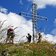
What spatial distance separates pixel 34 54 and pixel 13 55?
77 centimetres

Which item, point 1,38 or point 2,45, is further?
point 2,45

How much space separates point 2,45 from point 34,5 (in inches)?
1684

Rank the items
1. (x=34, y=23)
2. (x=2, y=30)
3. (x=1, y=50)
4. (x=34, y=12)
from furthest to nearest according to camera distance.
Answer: (x=34, y=12) → (x=34, y=23) → (x=1, y=50) → (x=2, y=30)

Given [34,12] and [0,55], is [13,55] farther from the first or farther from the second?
[34,12]

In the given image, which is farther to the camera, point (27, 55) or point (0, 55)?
point (27, 55)

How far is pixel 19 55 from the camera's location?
10750 millimetres

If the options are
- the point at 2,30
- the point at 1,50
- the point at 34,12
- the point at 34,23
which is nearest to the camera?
the point at 2,30

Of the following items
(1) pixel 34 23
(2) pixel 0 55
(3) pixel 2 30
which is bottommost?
(2) pixel 0 55

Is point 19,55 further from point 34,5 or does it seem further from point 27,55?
point 34,5

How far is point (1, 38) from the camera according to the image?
9.71 meters

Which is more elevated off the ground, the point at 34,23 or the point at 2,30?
the point at 34,23

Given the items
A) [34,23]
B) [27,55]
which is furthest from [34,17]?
[27,55]

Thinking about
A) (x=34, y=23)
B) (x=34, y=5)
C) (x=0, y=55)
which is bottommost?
(x=0, y=55)

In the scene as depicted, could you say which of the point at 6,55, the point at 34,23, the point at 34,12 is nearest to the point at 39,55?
the point at 6,55
